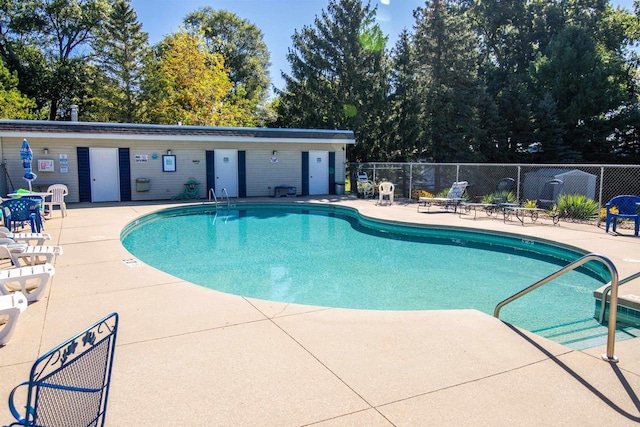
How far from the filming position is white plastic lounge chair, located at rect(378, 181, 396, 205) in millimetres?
15297

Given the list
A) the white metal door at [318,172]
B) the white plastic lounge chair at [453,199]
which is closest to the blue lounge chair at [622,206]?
the white plastic lounge chair at [453,199]

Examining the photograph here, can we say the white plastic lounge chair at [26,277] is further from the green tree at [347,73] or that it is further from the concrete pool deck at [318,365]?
the green tree at [347,73]

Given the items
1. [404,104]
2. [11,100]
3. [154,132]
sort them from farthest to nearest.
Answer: [11,100]
[404,104]
[154,132]

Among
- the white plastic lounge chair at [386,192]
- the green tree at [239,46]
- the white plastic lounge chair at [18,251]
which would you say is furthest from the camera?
the green tree at [239,46]

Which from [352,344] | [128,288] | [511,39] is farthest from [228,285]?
[511,39]

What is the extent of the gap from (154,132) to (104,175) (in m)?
2.30

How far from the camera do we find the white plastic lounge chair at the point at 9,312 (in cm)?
329

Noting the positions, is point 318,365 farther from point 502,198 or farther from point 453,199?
point 502,198

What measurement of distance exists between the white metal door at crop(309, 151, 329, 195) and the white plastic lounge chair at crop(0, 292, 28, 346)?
49.1 feet

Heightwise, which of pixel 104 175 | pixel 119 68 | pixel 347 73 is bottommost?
pixel 104 175

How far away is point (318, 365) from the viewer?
10.2 ft

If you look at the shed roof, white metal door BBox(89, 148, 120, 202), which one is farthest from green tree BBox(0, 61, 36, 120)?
white metal door BBox(89, 148, 120, 202)

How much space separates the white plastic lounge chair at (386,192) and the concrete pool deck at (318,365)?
11109 millimetres

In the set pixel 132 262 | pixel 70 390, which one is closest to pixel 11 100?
pixel 132 262
